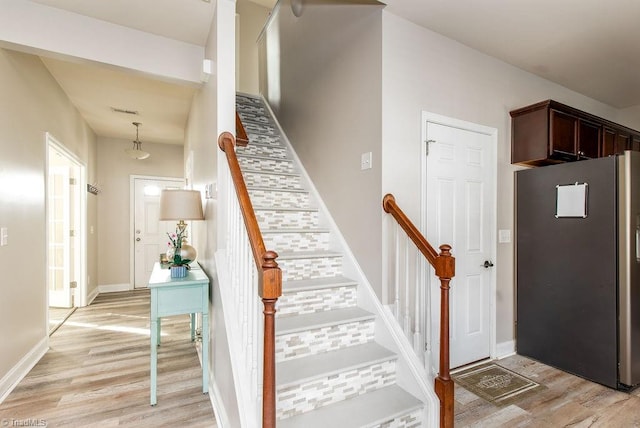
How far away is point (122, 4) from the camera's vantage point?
7.60ft

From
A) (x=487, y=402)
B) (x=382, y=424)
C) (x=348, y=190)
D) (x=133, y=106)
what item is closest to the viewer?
(x=382, y=424)

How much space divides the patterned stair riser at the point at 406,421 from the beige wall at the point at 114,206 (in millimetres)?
5730

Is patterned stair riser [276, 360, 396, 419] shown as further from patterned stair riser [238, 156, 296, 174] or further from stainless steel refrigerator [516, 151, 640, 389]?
patterned stair riser [238, 156, 296, 174]

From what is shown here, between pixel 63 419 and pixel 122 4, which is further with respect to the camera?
pixel 122 4

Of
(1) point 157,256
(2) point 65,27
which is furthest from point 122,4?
(1) point 157,256

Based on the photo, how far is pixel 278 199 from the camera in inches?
125

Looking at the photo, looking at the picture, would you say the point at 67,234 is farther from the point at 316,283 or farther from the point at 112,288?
the point at 316,283

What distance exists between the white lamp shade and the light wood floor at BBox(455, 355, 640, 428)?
2.39 meters

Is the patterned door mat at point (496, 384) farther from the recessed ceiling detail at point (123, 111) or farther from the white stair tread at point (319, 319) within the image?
the recessed ceiling detail at point (123, 111)

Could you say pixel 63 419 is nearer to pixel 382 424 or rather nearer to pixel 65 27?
pixel 382 424

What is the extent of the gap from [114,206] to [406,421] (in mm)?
6011

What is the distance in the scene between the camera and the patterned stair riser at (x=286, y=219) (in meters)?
2.83

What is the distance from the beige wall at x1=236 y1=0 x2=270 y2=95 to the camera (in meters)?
5.86

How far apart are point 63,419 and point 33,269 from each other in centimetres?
154
